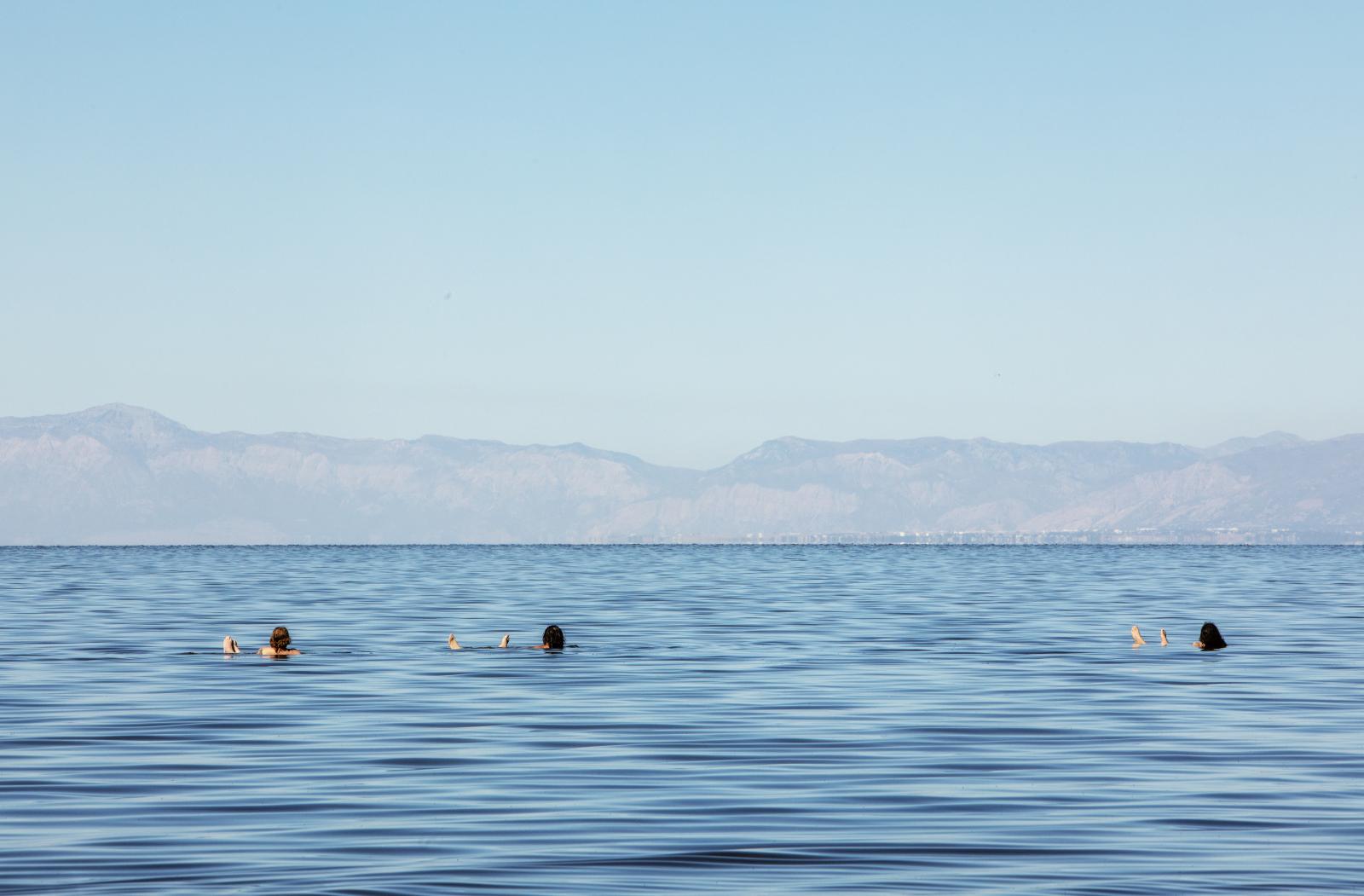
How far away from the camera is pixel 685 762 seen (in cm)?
2472

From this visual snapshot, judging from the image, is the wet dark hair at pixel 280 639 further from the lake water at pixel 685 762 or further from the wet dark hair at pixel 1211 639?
the wet dark hair at pixel 1211 639

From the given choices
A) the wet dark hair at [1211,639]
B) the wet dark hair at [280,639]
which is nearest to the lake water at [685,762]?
the wet dark hair at [280,639]

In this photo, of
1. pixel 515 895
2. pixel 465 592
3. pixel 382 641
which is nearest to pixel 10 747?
pixel 515 895

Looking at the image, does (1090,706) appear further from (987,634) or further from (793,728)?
(987,634)

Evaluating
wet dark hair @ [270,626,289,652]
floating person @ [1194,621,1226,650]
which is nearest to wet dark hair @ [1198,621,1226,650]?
floating person @ [1194,621,1226,650]

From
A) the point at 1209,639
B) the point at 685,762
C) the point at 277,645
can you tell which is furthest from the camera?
the point at 1209,639

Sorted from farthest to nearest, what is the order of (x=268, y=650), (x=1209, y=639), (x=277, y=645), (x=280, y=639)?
(x=1209, y=639) → (x=268, y=650) → (x=277, y=645) → (x=280, y=639)

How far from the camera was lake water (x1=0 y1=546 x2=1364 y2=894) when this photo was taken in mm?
17203

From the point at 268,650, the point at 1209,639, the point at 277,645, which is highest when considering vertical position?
the point at 277,645

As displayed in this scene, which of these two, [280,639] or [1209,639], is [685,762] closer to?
[280,639]

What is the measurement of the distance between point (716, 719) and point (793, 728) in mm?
1849

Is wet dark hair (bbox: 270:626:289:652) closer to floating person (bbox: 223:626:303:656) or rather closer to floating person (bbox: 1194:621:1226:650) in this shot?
floating person (bbox: 223:626:303:656)

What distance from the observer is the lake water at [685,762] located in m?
17.2

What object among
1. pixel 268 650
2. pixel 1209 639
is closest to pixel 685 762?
pixel 268 650
